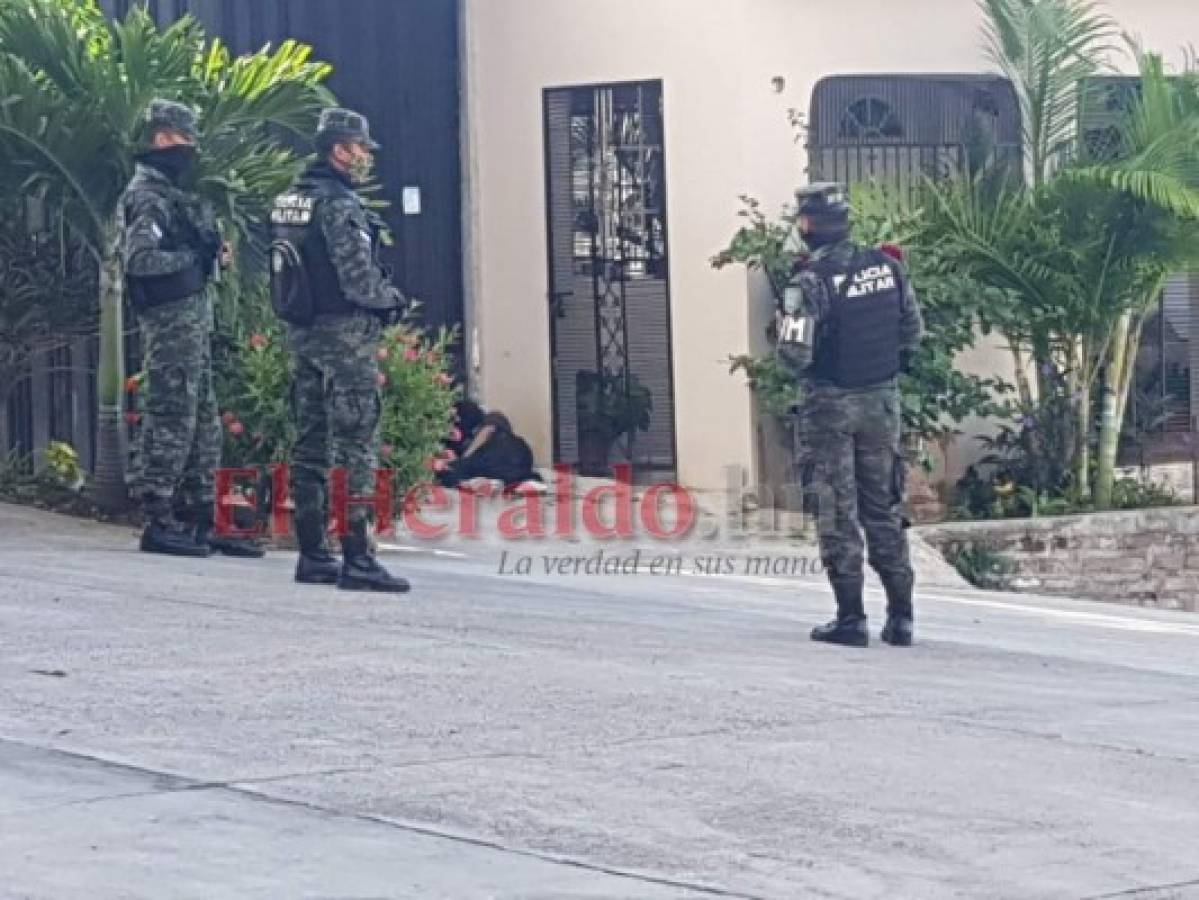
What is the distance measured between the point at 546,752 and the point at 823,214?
312 cm

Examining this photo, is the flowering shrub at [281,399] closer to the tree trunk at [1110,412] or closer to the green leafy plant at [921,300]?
the green leafy plant at [921,300]

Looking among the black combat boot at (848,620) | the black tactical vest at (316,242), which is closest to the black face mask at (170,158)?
the black tactical vest at (316,242)

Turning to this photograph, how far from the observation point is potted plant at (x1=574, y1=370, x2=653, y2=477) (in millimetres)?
15398

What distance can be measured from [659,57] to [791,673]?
735 cm

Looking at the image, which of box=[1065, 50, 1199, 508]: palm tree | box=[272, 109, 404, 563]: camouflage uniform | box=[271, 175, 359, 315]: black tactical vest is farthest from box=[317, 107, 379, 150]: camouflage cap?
box=[1065, 50, 1199, 508]: palm tree

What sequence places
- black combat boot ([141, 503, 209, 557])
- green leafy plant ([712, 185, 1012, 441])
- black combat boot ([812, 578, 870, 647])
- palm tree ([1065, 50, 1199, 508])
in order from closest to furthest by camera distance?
black combat boot ([812, 578, 870, 647]) < black combat boot ([141, 503, 209, 557]) < palm tree ([1065, 50, 1199, 508]) < green leafy plant ([712, 185, 1012, 441])

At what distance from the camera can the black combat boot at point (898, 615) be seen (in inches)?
372

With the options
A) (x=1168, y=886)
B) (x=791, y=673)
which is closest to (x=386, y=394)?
(x=791, y=673)

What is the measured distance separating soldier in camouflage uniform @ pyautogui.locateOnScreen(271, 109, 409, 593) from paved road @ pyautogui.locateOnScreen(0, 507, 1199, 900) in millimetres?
581

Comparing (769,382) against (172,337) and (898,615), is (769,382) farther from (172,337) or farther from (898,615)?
(898,615)

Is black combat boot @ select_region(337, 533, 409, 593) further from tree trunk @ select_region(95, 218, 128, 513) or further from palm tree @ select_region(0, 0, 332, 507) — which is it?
tree trunk @ select_region(95, 218, 128, 513)

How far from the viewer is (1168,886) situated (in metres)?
5.71

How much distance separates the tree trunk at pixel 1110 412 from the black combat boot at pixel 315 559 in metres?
6.33

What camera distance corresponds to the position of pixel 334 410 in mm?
9742
